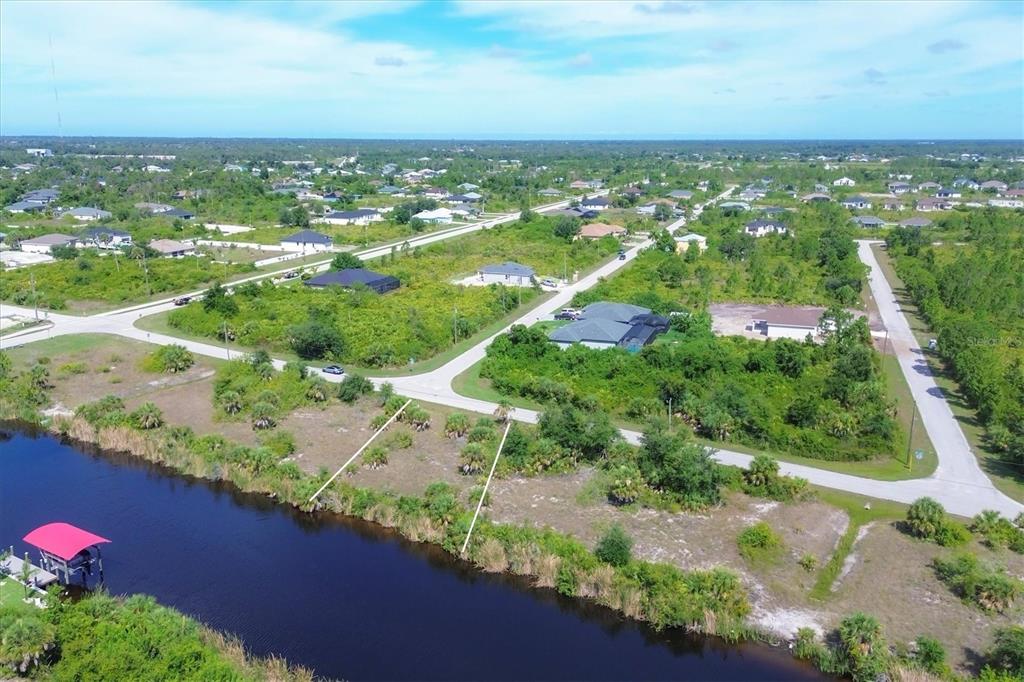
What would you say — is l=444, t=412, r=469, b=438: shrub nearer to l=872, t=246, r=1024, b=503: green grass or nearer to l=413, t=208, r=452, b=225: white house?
l=872, t=246, r=1024, b=503: green grass

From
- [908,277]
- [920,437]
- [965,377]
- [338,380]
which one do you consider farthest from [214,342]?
[908,277]

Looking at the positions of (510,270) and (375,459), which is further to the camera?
(510,270)

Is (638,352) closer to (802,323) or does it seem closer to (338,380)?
(802,323)

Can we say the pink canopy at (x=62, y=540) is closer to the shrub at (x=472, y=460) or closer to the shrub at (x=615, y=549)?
the shrub at (x=472, y=460)

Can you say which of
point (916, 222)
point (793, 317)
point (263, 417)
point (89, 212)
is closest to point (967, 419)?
point (793, 317)

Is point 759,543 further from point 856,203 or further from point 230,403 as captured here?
point 856,203

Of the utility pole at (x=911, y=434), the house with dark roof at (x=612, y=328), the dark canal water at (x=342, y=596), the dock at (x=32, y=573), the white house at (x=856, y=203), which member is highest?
the white house at (x=856, y=203)

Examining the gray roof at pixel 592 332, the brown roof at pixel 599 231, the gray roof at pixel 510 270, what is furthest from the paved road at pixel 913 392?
the brown roof at pixel 599 231
